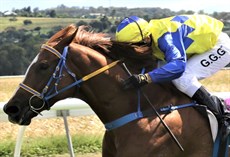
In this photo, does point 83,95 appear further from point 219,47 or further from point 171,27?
point 219,47

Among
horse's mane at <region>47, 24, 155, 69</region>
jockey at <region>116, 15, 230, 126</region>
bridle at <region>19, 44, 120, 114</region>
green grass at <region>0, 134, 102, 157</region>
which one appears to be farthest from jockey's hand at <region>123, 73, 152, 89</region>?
green grass at <region>0, 134, 102, 157</region>

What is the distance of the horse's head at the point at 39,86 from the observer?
3.75m

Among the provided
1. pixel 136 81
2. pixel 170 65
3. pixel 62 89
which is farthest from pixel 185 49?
pixel 62 89

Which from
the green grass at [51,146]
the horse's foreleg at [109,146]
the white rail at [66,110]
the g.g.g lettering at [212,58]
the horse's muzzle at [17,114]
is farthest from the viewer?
the green grass at [51,146]

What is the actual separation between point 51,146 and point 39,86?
10.5 feet

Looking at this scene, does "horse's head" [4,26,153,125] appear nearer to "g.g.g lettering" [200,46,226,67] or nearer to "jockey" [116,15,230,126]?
"jockey" [116,15,230,126]

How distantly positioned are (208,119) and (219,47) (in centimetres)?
67

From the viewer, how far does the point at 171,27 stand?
404cm

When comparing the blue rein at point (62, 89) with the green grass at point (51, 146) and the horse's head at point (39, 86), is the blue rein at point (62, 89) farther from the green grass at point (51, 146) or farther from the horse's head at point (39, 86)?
the green grass at point (51, 146)

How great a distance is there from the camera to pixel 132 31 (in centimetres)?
403

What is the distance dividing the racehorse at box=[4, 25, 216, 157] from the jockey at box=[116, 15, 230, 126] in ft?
0.33

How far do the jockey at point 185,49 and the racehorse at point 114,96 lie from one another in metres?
0.10

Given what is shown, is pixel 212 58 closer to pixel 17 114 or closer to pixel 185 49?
pixel 185 49

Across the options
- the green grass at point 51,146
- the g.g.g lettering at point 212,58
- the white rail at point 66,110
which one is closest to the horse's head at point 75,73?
the g.g.g lettering at point 212,58
